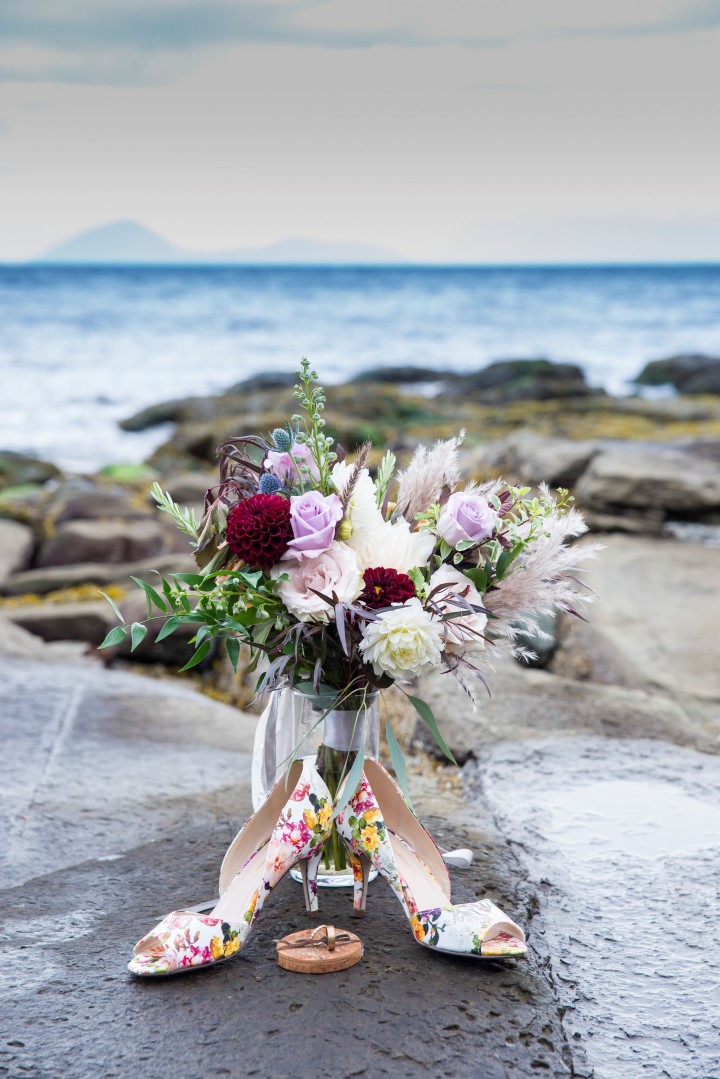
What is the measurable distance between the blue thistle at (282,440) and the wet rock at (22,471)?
11119 mm

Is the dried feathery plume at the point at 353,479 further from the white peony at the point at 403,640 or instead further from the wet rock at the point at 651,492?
the wet rock at the point at 651,492

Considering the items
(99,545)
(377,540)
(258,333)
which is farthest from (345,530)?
(258,333)

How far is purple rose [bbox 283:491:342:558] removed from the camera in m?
2.09

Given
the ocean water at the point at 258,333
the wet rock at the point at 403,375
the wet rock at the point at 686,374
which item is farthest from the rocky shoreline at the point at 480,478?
the wet rock at the point at 403,375

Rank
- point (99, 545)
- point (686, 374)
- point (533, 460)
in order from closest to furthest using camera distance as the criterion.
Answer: point (99, 545) < point (533, 460) < point (686, 374)

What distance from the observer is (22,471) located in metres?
13.2

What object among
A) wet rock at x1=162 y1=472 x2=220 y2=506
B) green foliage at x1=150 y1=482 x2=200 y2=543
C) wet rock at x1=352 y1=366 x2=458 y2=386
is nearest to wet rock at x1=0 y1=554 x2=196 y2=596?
wet rock at x1=162 y1=472 x2=220 y2=506

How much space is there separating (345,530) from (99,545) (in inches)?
261

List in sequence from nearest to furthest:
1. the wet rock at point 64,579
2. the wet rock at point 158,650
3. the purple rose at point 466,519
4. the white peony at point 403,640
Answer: the white peony at point 403,640
the purple rose at point 466,519
the wet rock at point 158,650
the wet rock at point 64,579

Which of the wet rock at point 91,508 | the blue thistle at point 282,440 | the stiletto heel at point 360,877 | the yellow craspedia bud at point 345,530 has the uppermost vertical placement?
the blue thistle at point 282,440

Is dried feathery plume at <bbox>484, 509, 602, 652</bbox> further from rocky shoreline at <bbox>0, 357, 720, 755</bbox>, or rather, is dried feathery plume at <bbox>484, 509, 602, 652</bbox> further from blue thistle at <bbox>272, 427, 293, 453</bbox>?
rocky shoreline at <bbox>0, 357, 720, 755</bbox>

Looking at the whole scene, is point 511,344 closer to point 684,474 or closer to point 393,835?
point 684,474

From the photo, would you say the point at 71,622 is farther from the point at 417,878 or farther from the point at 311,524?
the point at 311,524

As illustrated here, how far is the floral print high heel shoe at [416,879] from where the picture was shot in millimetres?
2182
